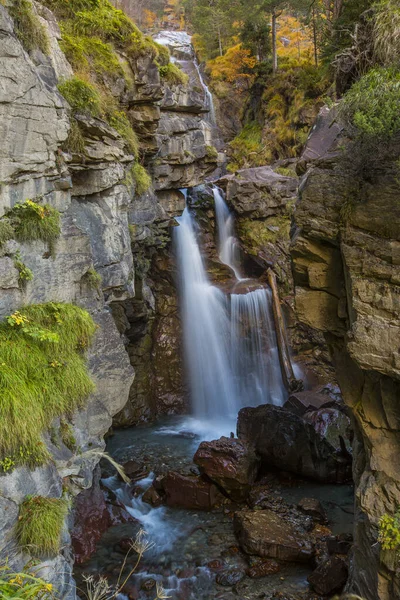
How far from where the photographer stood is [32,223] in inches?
273

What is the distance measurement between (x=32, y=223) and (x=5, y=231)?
1.63ft

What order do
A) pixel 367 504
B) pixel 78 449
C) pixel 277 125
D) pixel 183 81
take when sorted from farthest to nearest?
1. pixel 277 125
2. pixel 183 81
3. pixel 78 449
4. pixel 367 504

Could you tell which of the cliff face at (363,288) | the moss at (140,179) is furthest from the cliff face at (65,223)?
the cliff face at (363,288)

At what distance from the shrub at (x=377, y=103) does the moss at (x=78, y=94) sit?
16.8ft

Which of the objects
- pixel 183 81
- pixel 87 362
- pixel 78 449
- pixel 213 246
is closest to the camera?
pixel 78 449

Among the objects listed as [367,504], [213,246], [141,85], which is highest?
[141,85]

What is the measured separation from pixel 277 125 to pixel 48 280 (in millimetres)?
21228

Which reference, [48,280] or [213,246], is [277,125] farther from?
[48,280]

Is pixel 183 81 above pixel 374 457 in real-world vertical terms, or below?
above

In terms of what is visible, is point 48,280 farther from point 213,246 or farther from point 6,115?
point 213,246

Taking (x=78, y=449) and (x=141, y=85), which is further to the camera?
(x=141, y=85)

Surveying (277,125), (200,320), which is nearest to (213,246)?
(200,320)

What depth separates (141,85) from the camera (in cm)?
1159

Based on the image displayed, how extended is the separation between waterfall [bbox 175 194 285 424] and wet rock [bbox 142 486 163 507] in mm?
5764
